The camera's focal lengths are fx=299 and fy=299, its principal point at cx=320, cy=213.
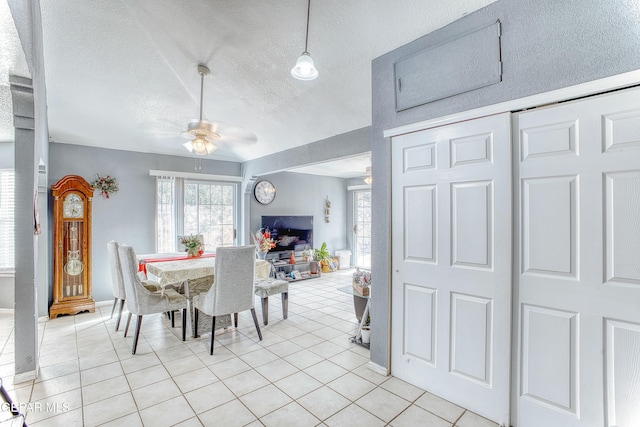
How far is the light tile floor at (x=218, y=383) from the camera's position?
2057 millimetres

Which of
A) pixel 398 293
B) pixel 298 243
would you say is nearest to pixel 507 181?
pixel 398 293

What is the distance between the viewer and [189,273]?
3.30 m

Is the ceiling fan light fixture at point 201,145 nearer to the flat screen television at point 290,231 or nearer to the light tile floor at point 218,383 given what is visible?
the light tile floor at point 218,383

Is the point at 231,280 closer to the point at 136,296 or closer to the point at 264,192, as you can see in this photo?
the point at 136,296

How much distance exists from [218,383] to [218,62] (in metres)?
3.22

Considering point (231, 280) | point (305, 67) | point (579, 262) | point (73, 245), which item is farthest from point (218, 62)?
point (579, 262)

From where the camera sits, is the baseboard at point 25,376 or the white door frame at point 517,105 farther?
the baseboard at point 25,376

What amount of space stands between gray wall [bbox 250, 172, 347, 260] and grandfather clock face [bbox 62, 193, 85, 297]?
9.47 feet

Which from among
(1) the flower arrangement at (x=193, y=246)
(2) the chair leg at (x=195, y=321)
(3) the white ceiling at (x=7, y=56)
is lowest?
(2) the chair leg at (x=195, y=321)

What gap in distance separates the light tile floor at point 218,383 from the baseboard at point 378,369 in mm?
37

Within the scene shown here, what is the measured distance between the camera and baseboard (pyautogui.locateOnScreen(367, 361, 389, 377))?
2.58 m

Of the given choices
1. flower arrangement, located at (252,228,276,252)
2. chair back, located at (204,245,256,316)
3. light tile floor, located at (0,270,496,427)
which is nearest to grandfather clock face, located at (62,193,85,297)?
light tile floor, located at (0,270,496,427)

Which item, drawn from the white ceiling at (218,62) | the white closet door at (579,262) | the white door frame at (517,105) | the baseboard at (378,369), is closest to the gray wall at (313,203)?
the white ceiling at (218,62)

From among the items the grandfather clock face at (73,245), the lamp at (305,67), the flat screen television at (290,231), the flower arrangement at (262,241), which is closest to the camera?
the lamp at (305,67)
